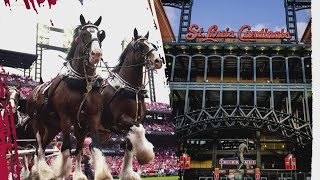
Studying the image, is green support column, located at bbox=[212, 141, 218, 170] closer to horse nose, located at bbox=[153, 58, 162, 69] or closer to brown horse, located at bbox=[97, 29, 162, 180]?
brown horse, located at bbox=[97, 29, 162, 180]

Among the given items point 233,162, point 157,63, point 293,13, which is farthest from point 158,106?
point 293,13

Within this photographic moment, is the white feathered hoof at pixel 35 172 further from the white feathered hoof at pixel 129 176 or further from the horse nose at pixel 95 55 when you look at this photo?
the horse nose at pixel 95 55

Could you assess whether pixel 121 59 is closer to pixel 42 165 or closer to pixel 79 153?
pixel 79 153

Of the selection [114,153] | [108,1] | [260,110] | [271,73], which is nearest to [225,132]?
[260,110]

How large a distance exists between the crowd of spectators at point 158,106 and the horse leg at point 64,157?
1.16ft

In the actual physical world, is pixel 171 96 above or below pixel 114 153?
above

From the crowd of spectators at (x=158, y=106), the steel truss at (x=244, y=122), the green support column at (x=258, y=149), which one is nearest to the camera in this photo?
the crowd of spectators at (x=158, y=106)

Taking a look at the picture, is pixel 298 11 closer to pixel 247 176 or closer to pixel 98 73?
pixel 247 176

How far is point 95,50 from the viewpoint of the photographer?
1.77 meters

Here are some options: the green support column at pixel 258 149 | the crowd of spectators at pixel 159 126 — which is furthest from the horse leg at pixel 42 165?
the green support column at pixel 258 149

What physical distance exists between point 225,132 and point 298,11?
0.69 metres

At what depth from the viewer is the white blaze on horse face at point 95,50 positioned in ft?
5.81

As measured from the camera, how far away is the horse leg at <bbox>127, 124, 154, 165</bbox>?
198 centimetres

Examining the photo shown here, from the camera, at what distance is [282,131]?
234cm
